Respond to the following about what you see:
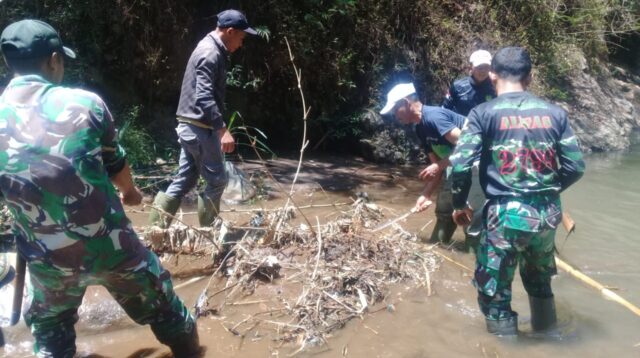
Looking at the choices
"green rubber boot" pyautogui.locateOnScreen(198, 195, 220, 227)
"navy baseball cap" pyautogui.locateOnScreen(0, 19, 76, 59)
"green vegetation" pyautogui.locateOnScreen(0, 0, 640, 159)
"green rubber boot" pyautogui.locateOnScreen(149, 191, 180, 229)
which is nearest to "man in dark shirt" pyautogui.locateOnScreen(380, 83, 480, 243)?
"green rubber boot" pyautogui.locateOnScreen(198, 195, 220, 227)

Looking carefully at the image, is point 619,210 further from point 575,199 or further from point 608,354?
point 608,354

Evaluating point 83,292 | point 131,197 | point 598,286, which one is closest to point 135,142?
point 131,197

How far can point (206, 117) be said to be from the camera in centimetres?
455

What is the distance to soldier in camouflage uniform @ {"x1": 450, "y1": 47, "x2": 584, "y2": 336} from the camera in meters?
3.24

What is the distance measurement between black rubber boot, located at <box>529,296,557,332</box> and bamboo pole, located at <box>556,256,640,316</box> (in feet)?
2.38

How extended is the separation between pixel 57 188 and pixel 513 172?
2.29 meters

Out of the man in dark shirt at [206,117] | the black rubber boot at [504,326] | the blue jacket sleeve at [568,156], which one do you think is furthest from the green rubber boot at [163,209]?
the blue jacket sleeve at [568,156]

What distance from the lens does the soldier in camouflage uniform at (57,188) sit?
2.49m

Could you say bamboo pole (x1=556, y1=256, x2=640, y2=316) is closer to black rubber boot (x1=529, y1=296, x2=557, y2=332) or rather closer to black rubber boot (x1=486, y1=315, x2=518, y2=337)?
black rubber boot (x1=529, y1=296, x2=557, y2=332)

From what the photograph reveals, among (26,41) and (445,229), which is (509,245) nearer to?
(445,229)

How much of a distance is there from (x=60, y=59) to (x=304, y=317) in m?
2.07

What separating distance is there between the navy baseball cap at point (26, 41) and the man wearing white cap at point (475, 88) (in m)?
3.64

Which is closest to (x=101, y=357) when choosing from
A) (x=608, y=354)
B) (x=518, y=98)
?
(x=518, y=98)

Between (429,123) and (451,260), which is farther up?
(429,123)
